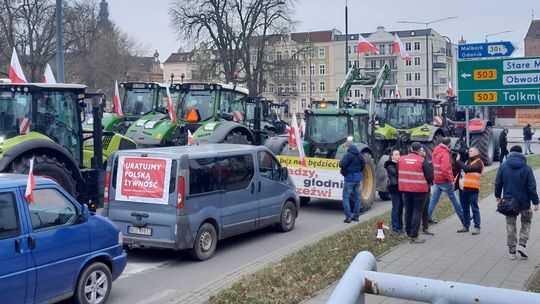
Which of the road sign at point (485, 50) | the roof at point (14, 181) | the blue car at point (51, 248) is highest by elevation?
the road sign at point (485, 50)

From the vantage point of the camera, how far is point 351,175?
1405 cm

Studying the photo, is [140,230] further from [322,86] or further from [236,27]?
[322,86]

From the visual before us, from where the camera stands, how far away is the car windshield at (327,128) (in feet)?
54.6

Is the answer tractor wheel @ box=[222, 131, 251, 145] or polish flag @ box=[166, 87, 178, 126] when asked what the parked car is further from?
polish flag @ box=[166, 87, 178, 126]

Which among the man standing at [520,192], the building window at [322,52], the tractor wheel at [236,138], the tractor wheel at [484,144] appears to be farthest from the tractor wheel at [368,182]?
the building window at [322,52]

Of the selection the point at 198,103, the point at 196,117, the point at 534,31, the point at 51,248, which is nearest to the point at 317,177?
the point at 196,117

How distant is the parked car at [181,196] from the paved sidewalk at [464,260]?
2.71 m

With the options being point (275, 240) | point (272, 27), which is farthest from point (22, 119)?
point (272, 27)

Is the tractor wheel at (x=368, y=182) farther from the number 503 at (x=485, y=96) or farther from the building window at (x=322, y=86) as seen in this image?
the building window at (x=322, y=86)

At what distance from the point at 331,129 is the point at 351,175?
2947mm

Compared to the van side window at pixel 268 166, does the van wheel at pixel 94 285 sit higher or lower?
lower

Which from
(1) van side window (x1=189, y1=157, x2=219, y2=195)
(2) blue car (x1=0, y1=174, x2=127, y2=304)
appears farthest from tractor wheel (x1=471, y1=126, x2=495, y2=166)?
(2) blue car (x1=0, y1=174, x2=127, y2=304)

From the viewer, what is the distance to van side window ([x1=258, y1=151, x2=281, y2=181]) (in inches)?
486

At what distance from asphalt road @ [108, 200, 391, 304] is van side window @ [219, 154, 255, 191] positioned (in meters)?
1.12
